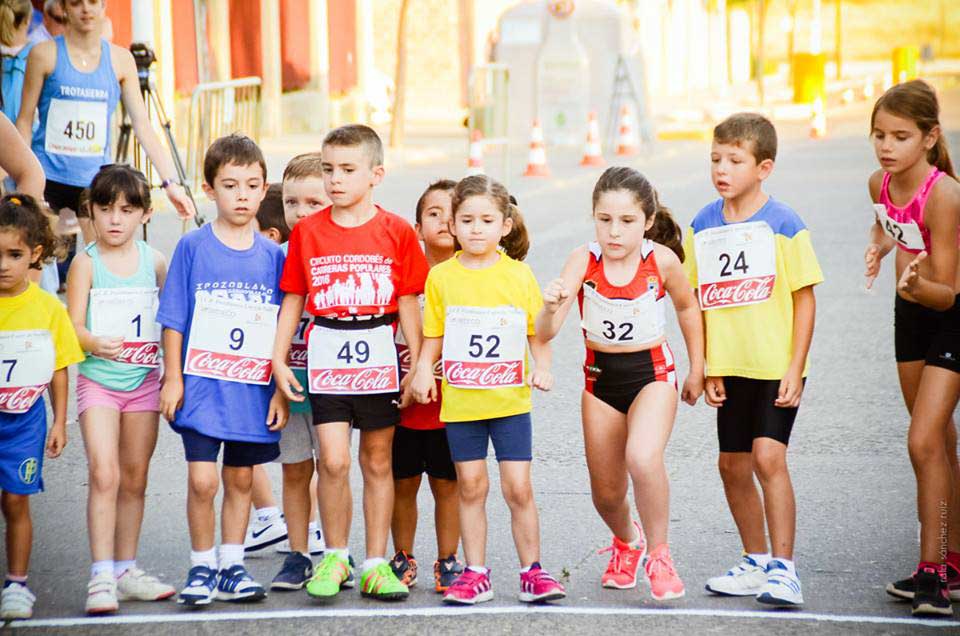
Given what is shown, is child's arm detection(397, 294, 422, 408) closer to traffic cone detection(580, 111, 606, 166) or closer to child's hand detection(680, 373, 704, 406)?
child's hand detection(680, 373, 704, 406)

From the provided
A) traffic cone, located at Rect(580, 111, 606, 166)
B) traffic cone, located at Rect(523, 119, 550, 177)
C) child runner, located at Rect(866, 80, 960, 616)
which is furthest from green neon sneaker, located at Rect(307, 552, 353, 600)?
traffic cone, located at Rect(580, 111, 606, 166)

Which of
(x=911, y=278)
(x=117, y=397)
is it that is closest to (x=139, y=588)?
(x=117, y=397)

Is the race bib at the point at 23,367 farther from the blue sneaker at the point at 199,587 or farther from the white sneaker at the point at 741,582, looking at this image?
the white sneaker at the point at 741,582

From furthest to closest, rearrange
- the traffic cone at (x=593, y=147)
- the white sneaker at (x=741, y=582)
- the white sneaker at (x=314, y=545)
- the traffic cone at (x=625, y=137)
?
the traffic cone at (x=625, y=137), the traffic cone at (x=593, y=147), the white sneaker at (x=314, y=545), the white sneaker at (x=741, y=582)

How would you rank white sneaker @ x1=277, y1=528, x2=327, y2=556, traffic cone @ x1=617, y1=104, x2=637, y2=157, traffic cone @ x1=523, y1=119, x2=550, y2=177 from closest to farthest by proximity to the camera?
white sneaker @ x1=277, y1=528, x2=327, y2=556 < traffic cone @ x1=523, y1=119, x2=550, y2=177 < traffic cone @ x1=617, y1=104, x2=637, y2=157

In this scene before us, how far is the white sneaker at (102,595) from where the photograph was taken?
16.9ft

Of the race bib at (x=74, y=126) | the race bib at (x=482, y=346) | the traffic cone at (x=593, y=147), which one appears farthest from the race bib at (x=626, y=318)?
the traffic cone at (x=593, y=147)

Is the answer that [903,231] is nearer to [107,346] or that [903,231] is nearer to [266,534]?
[266,534]

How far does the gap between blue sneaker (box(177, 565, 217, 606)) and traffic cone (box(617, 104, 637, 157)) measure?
1938 centimetres

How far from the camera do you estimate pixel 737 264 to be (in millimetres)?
5465

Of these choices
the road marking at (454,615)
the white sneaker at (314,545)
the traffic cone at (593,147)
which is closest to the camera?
the road marking at (454,615)

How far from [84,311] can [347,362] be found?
97 cm

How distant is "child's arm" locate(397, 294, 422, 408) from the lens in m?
5.45

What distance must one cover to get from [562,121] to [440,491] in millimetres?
20869
